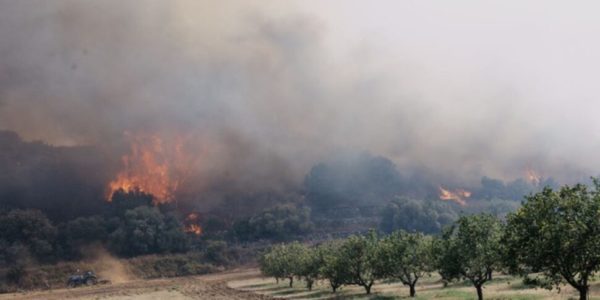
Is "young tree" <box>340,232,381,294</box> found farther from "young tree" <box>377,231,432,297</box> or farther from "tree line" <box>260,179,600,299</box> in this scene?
"young tree" <box>377,231,432,297</box>

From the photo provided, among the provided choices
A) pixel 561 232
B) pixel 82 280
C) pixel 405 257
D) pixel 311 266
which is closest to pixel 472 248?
pixel 405 257

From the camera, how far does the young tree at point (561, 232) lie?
3888cm

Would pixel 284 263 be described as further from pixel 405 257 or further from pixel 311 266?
pixel 405 257

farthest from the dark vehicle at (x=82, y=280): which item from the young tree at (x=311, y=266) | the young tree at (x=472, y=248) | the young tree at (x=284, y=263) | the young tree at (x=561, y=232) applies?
the young tree at (x=561, y=232)

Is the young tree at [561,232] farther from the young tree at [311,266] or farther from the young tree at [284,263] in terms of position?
the young tree at [284,263]

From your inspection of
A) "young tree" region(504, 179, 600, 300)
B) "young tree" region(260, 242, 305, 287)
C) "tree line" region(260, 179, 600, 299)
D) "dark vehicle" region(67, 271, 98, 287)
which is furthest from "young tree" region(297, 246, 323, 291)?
"dark vehicle" region(67, 271, 98, 287)

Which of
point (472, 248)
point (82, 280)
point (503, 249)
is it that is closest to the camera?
point (503, 249)

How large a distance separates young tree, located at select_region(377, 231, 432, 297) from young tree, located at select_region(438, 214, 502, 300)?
14.1 metres

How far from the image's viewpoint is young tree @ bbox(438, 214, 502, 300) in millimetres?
62688

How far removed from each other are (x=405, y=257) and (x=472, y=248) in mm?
19636

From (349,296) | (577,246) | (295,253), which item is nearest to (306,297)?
(349,296)

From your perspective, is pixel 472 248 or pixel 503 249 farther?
pixel 472 248

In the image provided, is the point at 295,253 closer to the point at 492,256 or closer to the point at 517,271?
the point at 492,256

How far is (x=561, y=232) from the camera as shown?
1556 inches
